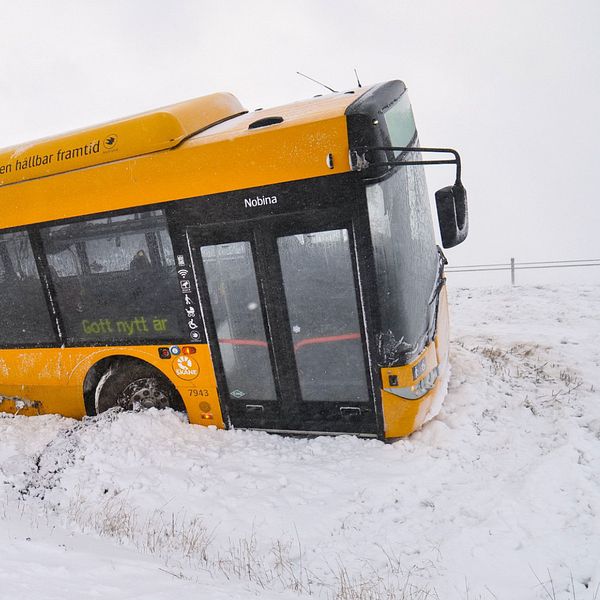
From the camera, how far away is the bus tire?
623 centimetres

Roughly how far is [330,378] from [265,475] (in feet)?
3.76

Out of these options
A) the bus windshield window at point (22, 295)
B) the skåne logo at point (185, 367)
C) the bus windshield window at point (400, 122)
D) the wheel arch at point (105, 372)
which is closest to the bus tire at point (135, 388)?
the wheel arch at point (105, 372)

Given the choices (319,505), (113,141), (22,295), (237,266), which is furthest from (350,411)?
(22,295)

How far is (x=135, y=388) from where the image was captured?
20.6ft

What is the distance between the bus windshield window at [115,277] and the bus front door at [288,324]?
504mm

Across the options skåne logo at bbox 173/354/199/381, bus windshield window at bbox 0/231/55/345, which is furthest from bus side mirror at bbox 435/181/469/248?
bus windshield window at bbox 0/231/55/345

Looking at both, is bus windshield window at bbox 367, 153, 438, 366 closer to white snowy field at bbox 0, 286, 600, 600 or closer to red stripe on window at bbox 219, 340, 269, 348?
white snowy field at bbox 0, 286, 600, 600

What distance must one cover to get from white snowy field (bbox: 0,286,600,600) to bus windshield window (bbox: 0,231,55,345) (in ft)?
3.74

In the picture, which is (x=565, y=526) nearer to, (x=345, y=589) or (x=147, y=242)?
(x=345, y=589)

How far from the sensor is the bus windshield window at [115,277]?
18.6 ft

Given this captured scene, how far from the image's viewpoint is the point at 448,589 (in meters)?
3.41

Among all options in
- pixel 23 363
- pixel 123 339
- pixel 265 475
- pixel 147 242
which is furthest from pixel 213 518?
pixel 23 363

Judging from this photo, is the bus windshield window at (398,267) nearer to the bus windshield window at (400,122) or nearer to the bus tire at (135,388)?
the bus windshield window at (400,122)

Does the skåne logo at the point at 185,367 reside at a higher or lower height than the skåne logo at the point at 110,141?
lower
